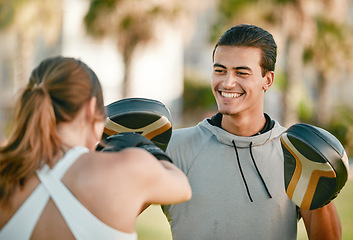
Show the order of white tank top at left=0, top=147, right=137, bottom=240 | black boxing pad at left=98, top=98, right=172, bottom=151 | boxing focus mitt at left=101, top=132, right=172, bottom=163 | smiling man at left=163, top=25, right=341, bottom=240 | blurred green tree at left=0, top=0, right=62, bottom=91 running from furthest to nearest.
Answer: blurred green tree at left=0, top=0, right=62, bottom=91
smiling man at left=163, top=25, right=341, bottom=240
black boxing pad at left=98, top=98, right=172, bottom=151
boxing focus mitt at left=101, top=132, right=172, bottom=163
white tank top at left=0, top=147, right=137, bottom=240

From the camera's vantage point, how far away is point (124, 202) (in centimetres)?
199

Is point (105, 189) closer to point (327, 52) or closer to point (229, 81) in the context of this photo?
point (229, 81)

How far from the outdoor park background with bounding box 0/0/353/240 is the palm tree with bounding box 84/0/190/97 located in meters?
0.03

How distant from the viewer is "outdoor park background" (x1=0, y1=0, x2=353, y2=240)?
14.7 meters

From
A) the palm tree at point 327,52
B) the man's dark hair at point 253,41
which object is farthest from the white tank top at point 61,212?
the palm tree at point 327,52

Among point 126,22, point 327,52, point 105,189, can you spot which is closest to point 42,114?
point 105,189

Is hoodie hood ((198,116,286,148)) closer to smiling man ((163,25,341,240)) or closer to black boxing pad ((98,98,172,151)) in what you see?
smiling man ((163,25,341,240))

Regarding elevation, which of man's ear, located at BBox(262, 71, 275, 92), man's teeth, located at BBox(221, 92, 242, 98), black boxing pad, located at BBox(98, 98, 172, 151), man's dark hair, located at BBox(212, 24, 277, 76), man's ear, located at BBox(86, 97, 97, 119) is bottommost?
black boxing pad, located at BBox(98, 98, 172, 151)

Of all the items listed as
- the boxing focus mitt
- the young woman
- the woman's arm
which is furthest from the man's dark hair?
the young woman

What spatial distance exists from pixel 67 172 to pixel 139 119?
0.78 metres

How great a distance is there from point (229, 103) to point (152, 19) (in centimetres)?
1276

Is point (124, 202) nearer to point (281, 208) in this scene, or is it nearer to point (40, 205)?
point (40, 205)

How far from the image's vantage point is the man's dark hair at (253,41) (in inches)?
117

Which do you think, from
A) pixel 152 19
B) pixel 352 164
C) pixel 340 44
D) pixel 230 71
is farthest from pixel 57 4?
pixel 230 71
